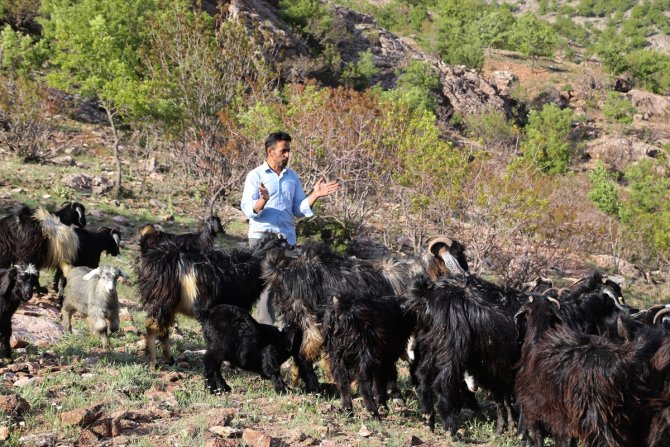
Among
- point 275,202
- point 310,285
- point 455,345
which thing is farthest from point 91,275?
point 455,345

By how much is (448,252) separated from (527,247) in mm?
9190

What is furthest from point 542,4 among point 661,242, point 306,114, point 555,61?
point 306,114

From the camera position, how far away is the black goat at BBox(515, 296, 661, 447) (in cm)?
435

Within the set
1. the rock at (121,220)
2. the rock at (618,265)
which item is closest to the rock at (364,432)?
the rock at (121,220)

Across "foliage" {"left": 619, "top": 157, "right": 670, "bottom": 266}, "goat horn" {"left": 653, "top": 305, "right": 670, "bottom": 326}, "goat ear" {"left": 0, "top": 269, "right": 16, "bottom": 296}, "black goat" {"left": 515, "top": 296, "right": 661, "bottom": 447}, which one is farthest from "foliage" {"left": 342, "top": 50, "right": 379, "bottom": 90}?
"black goat" {"left": 515, "top": 296, "right": 661, "bottom": 447}

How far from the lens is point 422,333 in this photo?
18.6 feet

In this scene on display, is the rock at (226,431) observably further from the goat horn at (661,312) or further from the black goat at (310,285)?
the goat horn at (661,312)

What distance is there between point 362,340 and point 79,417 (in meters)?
2.20

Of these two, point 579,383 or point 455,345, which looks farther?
point 455,345

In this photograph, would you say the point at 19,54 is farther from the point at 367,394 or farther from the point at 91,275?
the point at 367,394

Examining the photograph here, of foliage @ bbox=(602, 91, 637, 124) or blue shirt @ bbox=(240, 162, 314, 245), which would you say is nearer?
blue shirt @ bbox=(240, 162, 314, 245)

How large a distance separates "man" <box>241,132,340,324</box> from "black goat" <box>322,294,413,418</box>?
56.5 inches

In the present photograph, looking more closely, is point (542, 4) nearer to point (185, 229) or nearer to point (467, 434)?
point (185, 229)

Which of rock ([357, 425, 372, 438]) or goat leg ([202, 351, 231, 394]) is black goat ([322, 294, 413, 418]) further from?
goat leg ([202, 351, 231, 394])
